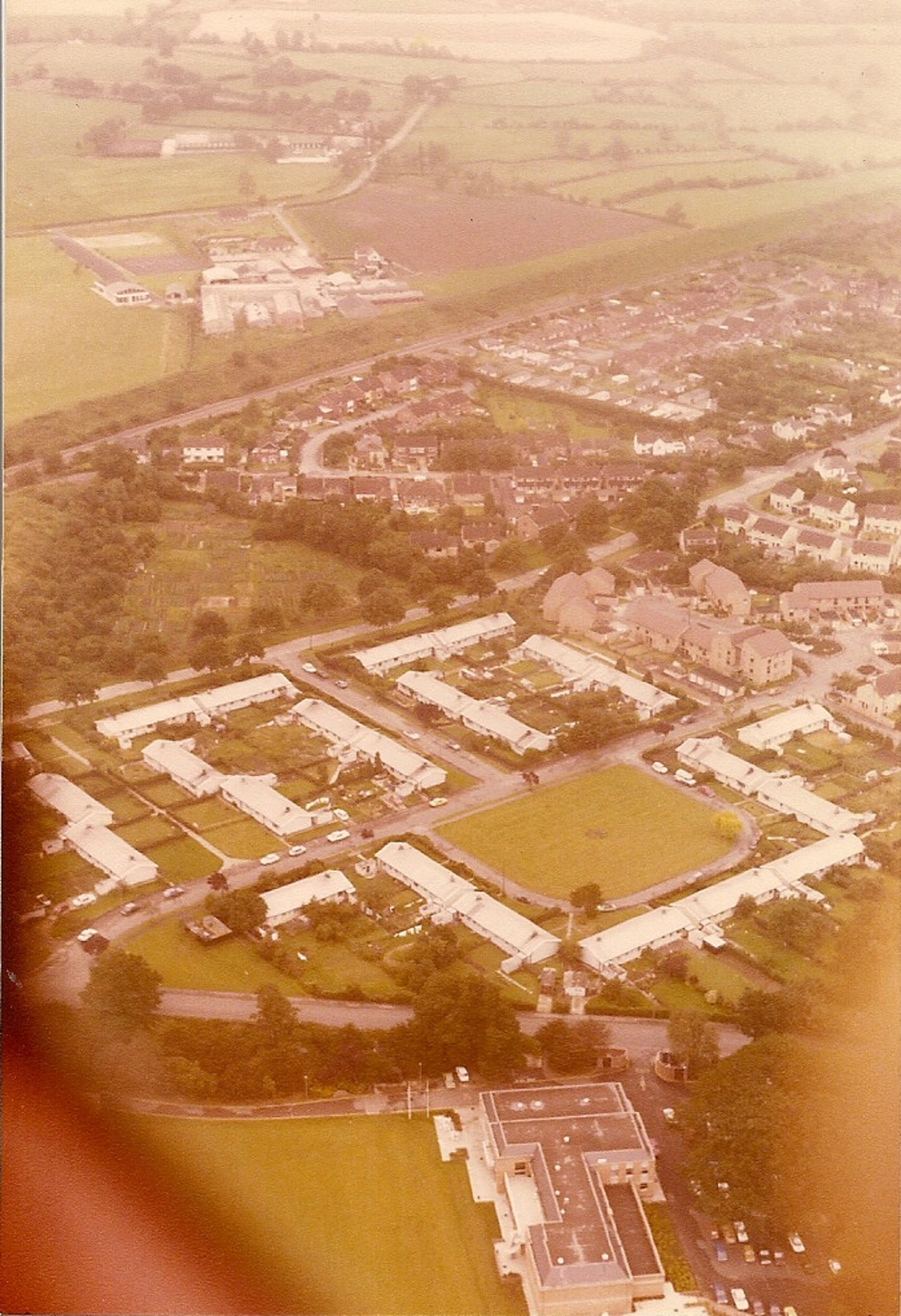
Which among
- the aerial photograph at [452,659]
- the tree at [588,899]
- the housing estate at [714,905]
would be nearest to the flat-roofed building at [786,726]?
the aerial photograph at [452,659]

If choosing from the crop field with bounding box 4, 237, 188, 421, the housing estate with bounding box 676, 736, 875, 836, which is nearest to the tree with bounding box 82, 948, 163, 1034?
the housing estate with bounding box 676, 736, 875, 836

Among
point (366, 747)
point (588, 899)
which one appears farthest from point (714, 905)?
point (366, 747)

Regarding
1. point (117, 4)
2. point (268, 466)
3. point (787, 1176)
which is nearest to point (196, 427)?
point (268, 466)

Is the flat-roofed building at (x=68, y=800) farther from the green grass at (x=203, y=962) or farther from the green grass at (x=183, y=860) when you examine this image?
the green grass at (x=203, y=962)

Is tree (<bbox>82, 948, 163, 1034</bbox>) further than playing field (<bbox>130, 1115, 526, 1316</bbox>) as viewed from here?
Yes

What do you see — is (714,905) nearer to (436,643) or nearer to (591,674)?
(591,674)

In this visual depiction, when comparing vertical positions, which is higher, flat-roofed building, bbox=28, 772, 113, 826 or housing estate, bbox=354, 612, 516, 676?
housing estate, bbox=354, 612, 516, 676

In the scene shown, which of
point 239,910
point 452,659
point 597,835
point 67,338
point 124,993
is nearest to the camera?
point 124,993

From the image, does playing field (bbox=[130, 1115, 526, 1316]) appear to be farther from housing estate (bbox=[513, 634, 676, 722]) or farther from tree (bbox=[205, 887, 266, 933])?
housing estate (bbox=[513, 634, 676, 722])
